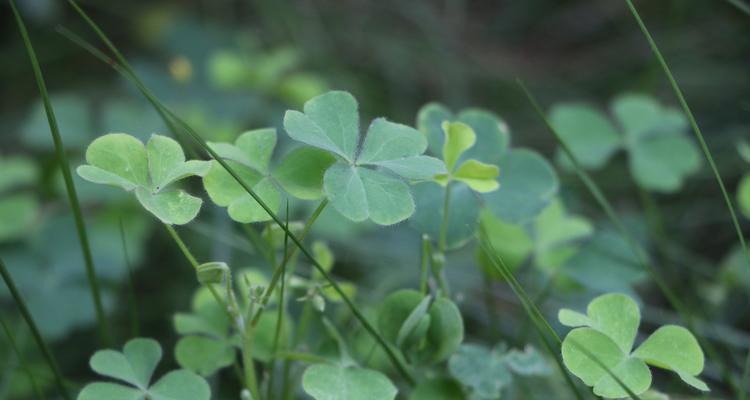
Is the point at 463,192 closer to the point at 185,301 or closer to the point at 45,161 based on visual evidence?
the point at 185,301

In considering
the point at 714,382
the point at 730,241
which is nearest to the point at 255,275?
the point at 714,382

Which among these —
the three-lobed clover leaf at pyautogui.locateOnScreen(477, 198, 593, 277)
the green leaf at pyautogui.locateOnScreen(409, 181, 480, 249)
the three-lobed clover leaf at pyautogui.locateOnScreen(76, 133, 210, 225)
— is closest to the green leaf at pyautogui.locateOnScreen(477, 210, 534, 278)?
the three-lobed clover leaf at pyautogui.locateOnScreen(477, 198, 593, 277)

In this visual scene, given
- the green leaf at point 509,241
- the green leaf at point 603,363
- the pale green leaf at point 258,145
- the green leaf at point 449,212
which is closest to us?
the green leaf at point 603,363

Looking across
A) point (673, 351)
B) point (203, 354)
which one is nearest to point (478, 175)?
point (673, 351)

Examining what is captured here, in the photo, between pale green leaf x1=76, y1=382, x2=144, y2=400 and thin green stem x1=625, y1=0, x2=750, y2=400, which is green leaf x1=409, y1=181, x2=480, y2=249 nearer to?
thin green stem x1=625, y1=0, x2=750, y2=400

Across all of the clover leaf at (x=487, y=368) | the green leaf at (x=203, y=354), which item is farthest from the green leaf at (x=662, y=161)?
the green leaf at (x=203, y=354)

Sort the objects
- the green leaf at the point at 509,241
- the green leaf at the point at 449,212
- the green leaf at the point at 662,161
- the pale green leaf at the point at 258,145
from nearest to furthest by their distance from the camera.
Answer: the pale green leaf at the point at 258,145, the green leaf at the point at 449,212, the green leaf at the point at 509,241, the green leaf at the point at 662,161

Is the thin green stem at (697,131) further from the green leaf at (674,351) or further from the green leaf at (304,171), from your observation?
the green leaf at (304,171)

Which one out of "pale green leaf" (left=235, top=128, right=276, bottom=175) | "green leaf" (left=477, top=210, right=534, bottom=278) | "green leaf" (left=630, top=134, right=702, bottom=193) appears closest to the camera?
"pale green leaf" (left=235, top=128, right=276, bottom=175)
